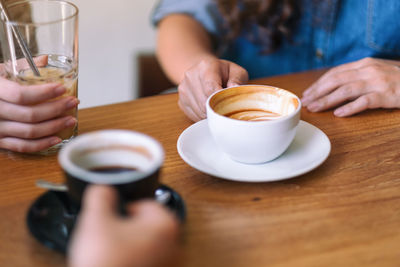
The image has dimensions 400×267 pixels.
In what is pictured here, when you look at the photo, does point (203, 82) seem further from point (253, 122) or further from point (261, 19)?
point (261, 19)

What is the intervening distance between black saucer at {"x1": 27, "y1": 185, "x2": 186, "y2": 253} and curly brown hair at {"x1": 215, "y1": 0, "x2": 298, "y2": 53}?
3.07 ft

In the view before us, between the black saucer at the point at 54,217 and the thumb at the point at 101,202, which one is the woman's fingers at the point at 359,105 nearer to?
→ the black saucer at the point at 54,217

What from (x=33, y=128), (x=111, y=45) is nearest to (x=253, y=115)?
(x=33, y=128)

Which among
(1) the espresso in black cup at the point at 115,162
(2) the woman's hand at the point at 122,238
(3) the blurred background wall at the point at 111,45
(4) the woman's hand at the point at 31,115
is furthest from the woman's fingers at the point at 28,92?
(3) the blurred background wall at the point at 111,45

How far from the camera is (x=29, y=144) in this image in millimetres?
726

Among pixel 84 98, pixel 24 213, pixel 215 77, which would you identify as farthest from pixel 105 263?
pixel 84 98

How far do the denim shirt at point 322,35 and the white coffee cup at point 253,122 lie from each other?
0.71 m

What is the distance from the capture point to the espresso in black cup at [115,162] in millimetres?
462

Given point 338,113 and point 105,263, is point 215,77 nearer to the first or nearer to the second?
point 338,113

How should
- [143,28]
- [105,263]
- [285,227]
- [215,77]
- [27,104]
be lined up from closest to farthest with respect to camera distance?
[105,263] < [285,227] < [27,104] < [215,77] < [143,28]

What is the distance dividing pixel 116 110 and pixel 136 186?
1.59 feet

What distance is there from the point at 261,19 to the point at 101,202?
111 centimetres

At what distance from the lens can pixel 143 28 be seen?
2516 mm

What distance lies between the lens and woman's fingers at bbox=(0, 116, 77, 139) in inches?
28.3
